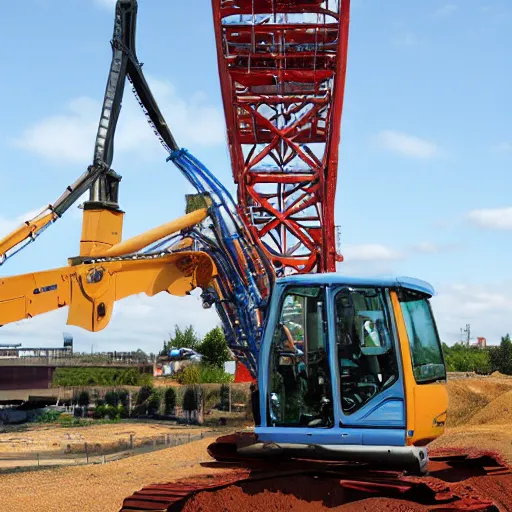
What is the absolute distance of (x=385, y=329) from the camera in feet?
21.1

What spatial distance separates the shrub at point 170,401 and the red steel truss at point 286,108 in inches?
509

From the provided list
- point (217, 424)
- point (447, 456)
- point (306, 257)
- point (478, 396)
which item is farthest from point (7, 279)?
point (478, 396)

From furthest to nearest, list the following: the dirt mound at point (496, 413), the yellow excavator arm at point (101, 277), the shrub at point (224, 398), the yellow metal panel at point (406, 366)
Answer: the shrub at point (224, 398) → the dirt mound at point (496, 413) → the yellow excavator arm at point (101, 277) → the yellow metal panel at point (406, 366)

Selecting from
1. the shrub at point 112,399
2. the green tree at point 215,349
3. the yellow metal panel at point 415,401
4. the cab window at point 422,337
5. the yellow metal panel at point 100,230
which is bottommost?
the yellow metal panel at point 415,401

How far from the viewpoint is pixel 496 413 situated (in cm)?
2686

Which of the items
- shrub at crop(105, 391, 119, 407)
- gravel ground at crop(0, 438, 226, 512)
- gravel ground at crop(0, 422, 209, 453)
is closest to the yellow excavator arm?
gravel ground at crop(0, 438, 226, 512)

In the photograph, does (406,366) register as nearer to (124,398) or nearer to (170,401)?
(170,401)

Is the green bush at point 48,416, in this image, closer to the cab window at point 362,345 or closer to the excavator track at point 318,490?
the excavator track at point 318,490

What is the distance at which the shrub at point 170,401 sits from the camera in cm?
3841

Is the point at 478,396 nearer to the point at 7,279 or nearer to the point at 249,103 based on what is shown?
the point at 249,103

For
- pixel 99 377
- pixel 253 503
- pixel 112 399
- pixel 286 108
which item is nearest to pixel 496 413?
pixel 286 108

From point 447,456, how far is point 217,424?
23975 mm

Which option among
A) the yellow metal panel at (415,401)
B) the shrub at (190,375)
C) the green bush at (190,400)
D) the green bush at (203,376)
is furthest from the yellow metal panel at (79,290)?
the shrub at (190,375)

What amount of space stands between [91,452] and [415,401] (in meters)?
18.6
